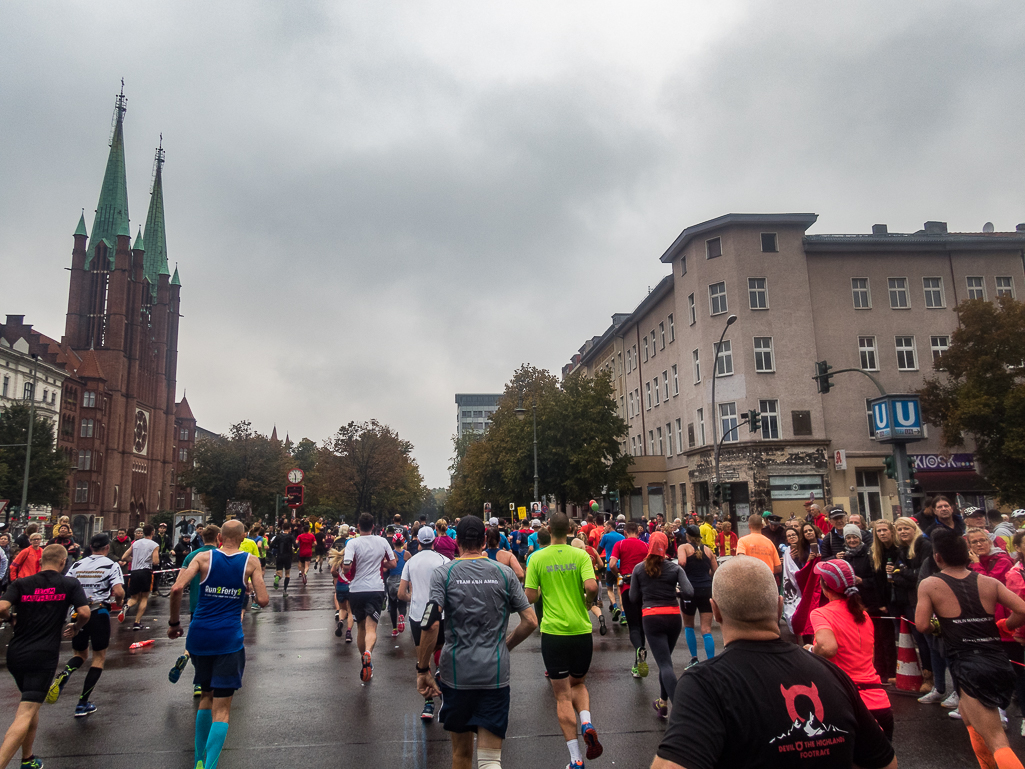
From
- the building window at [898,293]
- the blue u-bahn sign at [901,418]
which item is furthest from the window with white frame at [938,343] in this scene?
the blue u-bahn sign at [901,418]

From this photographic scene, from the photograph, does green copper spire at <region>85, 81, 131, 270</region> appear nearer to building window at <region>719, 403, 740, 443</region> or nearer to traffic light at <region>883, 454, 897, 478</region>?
building window at <region>719, 403, 740, 443</region>

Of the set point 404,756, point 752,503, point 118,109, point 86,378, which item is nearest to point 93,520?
point 86,378

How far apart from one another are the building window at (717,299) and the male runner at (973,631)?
3449 cm

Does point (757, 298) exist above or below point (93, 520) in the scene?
above

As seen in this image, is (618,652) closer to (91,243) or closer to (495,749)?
(495,749)

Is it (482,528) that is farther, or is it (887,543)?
(887,543)

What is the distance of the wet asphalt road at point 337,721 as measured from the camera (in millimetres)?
6055

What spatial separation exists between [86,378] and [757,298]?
220 feet

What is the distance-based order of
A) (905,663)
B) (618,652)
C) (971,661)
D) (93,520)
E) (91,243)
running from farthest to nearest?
1. (91,243)
2. (93,520)
3. (618,652)
4. (905,663)
5. (971,661)

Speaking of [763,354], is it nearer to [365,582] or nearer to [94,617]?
[365,582]

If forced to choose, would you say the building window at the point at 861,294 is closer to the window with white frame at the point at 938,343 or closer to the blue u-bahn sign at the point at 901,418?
the window with white frame at the point at 938,343

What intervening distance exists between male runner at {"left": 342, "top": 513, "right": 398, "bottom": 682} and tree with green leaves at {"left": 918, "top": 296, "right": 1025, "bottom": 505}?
29.5m

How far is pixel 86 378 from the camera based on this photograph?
74.1m

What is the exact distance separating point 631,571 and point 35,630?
646cm
